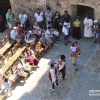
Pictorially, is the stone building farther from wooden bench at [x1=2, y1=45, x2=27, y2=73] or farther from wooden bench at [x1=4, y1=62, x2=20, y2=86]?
wooden bench at [x1=4, y1=62, x2=20, y2=86]

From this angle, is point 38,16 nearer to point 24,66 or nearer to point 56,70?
point 24,66

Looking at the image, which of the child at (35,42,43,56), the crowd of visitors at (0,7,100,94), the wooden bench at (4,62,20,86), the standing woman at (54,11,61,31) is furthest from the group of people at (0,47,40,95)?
the standing woman at (54,11,61,31)

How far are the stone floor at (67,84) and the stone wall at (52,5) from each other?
7.94 feet

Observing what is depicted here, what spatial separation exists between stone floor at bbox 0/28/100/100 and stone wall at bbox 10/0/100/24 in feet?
7.94

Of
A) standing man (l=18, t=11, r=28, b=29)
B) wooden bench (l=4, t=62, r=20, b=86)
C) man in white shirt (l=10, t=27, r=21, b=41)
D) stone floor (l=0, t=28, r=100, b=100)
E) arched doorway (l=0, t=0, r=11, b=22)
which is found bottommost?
stone floor (l=0, t=28, r=100, b=100)

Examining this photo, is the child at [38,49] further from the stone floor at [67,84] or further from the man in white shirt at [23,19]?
the man in white shirt at [23,19]

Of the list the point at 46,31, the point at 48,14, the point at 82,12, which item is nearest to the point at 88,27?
the point at 46,31

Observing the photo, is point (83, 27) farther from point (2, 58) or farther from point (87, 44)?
point (2, 58)

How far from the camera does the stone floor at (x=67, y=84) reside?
12430 mm

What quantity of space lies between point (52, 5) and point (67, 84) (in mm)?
5118

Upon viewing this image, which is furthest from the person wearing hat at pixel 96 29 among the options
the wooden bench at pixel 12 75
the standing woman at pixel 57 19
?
the wooden bench at pixel 12 75

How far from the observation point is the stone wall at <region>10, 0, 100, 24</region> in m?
15.3

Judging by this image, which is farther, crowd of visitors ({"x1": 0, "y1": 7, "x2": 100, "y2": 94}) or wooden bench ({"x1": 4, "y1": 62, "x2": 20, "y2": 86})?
crowd of visitors ({"x1": 0, "y1": 7, "x2": 100, "y2": 94})

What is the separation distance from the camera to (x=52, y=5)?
16.3 metres
